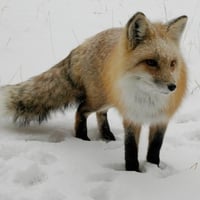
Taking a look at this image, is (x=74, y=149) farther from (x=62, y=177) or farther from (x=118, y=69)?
(x=118, y=69)

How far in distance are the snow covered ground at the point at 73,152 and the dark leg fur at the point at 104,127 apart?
86mm

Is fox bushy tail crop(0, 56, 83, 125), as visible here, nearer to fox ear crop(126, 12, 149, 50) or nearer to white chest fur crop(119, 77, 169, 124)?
white chest fur crop(119, 77, 169, 124)

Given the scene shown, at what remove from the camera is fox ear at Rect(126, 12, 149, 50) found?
2.96 metres

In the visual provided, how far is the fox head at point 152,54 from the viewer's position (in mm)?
2904

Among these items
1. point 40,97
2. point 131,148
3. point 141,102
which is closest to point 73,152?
point 131,148

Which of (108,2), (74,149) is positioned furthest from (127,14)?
(74,149)

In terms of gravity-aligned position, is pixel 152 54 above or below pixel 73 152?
above

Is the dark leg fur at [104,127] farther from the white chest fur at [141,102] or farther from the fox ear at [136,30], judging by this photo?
the fox ear at [136,30]

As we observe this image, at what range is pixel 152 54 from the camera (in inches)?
116

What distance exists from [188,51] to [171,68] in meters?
2.72

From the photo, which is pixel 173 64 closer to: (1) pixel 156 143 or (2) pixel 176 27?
(2) pixel 176 27

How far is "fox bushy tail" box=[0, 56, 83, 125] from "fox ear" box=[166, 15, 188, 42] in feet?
3.57

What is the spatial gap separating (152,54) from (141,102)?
408 mm

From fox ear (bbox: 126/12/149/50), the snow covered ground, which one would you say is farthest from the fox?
the snow covered ground
